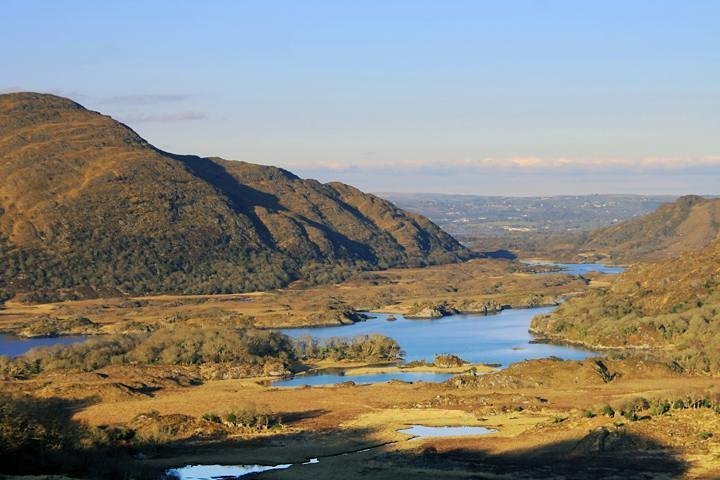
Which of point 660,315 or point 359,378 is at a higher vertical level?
point 660,315

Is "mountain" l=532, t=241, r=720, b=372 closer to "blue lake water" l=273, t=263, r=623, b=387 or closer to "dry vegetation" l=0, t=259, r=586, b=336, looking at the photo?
"blue lake water" l=273, t=263, r=623, b=387

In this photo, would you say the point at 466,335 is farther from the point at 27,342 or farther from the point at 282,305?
the point at 282,305

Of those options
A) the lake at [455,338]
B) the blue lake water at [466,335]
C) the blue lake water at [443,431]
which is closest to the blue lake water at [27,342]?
the lake at [455,338]

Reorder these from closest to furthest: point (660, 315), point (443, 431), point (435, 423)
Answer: point (443, 431) → point (435, 423) → point (660, 315)

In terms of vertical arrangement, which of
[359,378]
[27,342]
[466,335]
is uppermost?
[359,378]

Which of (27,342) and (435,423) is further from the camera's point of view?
(27,342)

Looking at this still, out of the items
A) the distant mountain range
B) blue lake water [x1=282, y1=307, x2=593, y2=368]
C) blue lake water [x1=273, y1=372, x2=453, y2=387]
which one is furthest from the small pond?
blue lake water [x1=282, y1=307, x2=593, y2=368]

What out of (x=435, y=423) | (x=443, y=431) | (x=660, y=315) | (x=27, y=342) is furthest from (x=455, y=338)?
(x=443, y=431)

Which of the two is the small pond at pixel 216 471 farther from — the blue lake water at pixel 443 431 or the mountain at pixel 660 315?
the mountain at pixel 660 315
